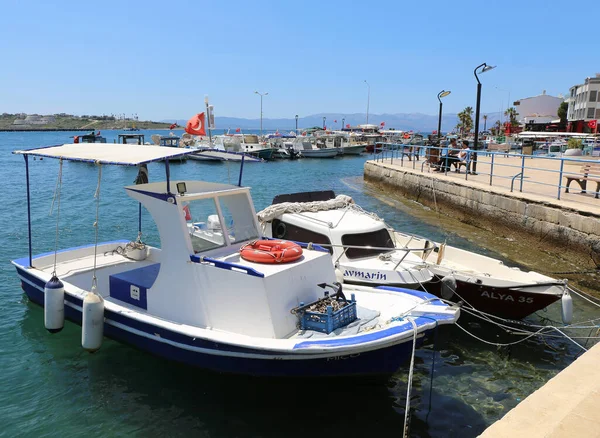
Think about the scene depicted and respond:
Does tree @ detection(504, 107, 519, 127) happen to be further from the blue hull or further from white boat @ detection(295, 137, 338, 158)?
the blue hull

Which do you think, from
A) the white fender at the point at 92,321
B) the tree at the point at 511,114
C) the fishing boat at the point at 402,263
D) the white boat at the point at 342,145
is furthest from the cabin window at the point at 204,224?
the tree at the point at 511,114

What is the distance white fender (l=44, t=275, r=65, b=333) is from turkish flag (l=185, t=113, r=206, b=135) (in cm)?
382

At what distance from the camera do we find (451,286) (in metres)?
9.66

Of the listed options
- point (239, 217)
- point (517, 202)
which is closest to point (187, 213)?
point (239, 217)

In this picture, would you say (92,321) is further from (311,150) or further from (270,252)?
(311,150)

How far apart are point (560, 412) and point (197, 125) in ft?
26.1

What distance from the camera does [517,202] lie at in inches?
659

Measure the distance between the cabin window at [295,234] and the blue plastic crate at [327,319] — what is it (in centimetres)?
335

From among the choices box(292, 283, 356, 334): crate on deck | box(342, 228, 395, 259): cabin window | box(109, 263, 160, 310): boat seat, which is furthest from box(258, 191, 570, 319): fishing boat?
box(109, 263, 160, 310): boat seat

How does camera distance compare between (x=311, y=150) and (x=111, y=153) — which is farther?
(x=311, y=150)

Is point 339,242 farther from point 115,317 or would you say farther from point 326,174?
point 326,174

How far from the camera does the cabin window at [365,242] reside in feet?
34.4

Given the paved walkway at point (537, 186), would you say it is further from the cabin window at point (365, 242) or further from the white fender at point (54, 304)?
the white fender at point (54, 304)

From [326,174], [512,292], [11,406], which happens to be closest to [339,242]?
[512,292]
